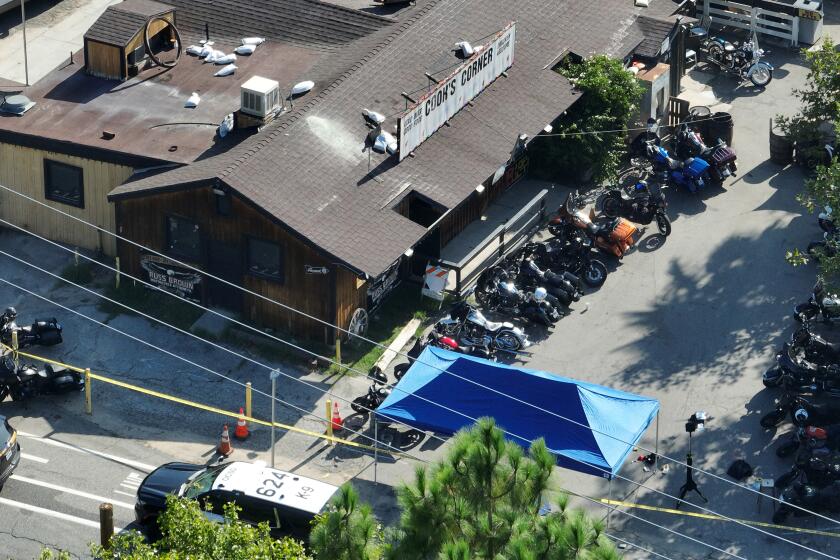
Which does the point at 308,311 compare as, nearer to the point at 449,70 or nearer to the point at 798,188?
the point at 449,70

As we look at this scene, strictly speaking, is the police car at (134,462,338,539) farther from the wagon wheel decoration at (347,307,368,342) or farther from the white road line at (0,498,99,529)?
the wagon wheel decoration at (347,307,368,342)

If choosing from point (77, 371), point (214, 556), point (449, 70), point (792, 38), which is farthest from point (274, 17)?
point (214, 556)

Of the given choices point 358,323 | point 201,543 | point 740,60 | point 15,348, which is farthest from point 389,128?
point 201,543

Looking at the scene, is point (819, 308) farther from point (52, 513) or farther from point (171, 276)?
point (52, 513)

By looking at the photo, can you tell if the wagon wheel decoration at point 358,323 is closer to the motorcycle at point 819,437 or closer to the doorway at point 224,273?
the doorway at point 224,273

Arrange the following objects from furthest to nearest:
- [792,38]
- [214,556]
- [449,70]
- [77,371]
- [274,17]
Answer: [792,38], [274,17], [449,70], [77,371], [214,556]

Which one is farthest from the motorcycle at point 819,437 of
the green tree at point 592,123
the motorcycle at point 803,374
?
the green tree at point 592,123
